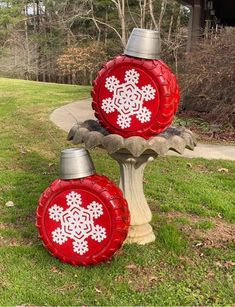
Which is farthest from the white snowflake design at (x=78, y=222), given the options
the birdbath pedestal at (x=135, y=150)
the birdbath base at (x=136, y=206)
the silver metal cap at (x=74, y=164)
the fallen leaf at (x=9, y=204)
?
the fallen leaf at (x=9, y=204)

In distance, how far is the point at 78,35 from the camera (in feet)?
111

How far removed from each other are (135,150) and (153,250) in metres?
0.98

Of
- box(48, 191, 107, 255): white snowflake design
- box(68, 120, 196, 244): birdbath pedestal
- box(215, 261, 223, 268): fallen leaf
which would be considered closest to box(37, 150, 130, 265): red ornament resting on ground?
box(48, 191, 107, 255): white snowflake design

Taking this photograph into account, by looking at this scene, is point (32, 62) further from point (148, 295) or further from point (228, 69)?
point (148, 295)

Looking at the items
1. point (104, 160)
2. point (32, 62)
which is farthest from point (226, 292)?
point (32, 62)

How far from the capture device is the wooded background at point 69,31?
95.5 feet

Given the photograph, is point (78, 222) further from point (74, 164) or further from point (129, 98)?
point (129, 98)

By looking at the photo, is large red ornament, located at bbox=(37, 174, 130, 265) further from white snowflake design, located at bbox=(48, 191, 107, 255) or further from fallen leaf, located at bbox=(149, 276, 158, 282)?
fallen leaf, located at bbox=(149, 276, 158, 282)

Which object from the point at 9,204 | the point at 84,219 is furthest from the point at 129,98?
the point at 9,204

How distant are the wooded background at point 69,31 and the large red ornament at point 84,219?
24.1 metres

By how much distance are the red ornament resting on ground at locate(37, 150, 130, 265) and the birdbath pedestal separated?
29cm

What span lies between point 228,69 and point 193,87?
109cm

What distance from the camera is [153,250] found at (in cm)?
381

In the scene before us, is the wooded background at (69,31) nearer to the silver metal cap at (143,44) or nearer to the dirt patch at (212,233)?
the dirt patch at (212,233)
